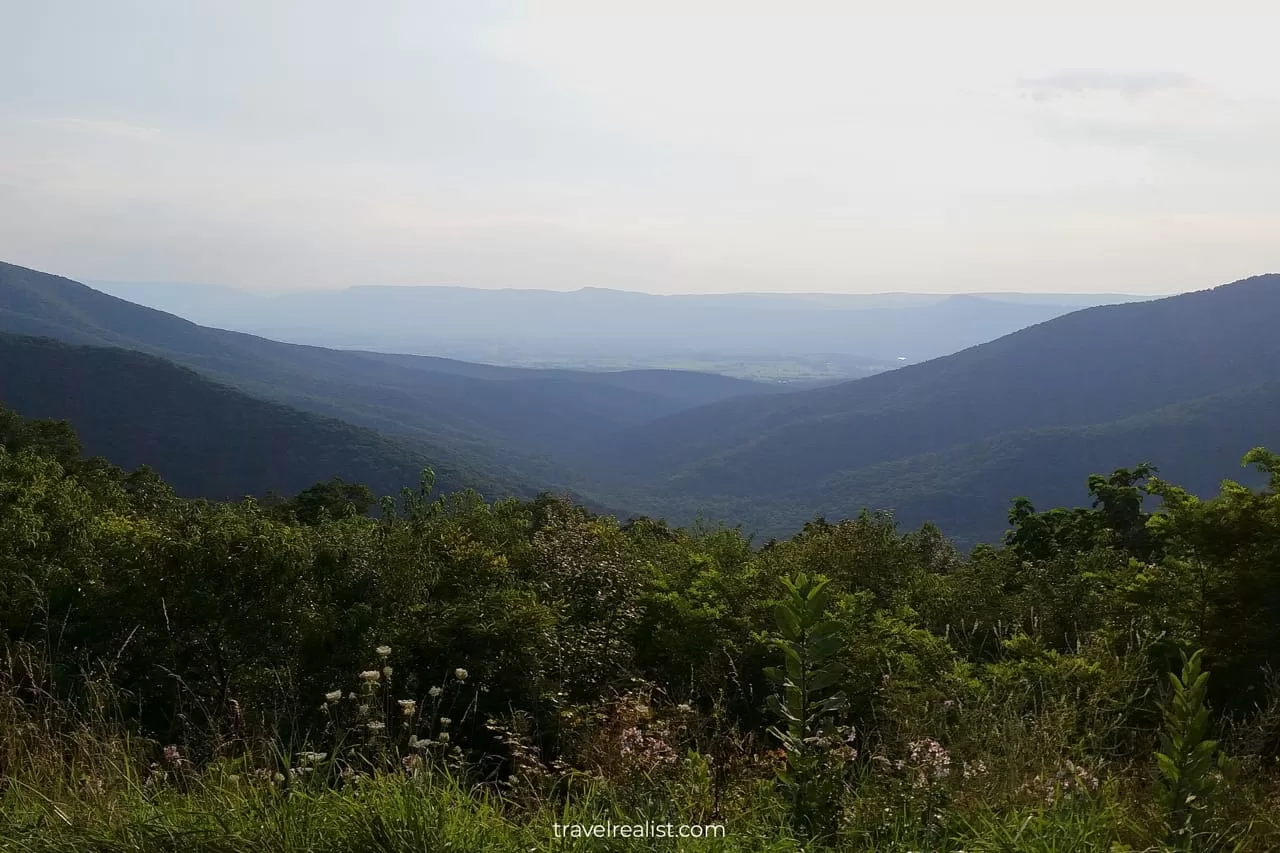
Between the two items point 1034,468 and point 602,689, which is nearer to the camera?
point 602,689

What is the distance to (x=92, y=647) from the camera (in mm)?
5504

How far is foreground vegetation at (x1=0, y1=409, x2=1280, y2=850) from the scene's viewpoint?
8.22 ft

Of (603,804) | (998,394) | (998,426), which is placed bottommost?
(998,426)

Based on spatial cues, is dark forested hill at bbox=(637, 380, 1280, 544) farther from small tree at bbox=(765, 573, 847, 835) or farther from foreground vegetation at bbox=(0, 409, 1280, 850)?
small tree at bbox=(765, 573, 847, 835)

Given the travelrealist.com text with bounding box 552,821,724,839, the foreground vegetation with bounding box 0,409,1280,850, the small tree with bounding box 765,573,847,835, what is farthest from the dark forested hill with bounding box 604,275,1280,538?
the travelrealist.com text with bounding box 552,821,724,839

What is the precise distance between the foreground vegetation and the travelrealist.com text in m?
0.03

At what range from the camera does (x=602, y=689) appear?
5.57 meters

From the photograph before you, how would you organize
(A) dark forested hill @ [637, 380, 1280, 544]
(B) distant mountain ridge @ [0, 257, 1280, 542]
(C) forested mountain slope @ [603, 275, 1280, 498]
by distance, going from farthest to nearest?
(C) forested mountain slope @ [603, 275, 1280, 498] → (B) distant mountain ridge @ [0, 257, 1280, 542] → (A) dark forested hill @ [637, 380, 1280, 544]

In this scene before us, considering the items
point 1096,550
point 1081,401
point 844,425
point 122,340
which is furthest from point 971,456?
point 122,340

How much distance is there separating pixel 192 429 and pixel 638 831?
104m

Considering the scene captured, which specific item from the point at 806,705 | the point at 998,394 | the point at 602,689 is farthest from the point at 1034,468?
the point at 806,705

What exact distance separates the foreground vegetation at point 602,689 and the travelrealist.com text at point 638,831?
1.3 inches

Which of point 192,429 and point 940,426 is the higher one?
point 940,426

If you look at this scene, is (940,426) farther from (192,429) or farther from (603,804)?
(603,804)
